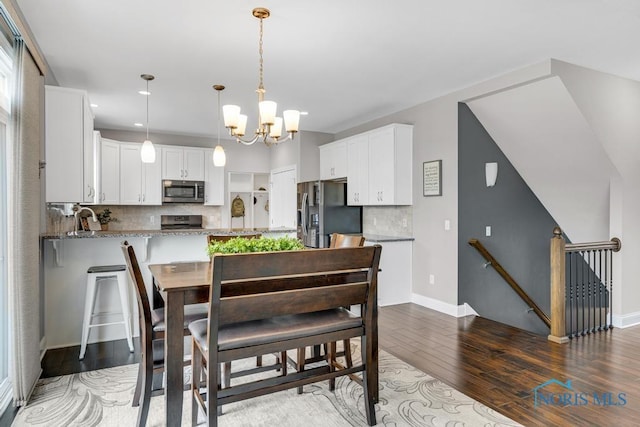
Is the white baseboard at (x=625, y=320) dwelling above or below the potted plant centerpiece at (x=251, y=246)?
below

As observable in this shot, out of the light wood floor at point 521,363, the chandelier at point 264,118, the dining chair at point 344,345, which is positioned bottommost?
the light wood floor at point 521,363

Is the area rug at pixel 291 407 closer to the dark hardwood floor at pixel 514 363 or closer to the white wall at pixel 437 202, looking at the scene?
the dark hardwood floor at pixel 514 363

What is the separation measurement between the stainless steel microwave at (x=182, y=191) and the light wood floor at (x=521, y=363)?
4.12 meters

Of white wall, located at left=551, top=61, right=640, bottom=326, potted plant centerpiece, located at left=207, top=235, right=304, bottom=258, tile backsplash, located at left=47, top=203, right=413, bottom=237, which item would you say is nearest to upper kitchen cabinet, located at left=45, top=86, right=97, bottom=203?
tile backsplash, located at left=47, top=203, right=413, bottom=237

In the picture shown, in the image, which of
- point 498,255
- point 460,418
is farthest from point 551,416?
point 498,255

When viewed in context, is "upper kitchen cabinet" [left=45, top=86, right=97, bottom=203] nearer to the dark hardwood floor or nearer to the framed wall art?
the dark hardwood floor

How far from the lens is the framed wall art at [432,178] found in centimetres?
460

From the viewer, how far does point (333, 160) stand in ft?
20.4

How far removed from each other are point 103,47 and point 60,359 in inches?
103

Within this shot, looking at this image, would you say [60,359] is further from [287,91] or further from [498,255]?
[498,255]

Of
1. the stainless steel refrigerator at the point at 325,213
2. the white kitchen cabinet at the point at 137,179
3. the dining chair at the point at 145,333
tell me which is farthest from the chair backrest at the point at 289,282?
the white kitchen cabinet at the point at 137,179

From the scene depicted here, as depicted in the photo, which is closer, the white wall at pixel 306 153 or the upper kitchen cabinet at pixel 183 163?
the white wall at pixel 306 153

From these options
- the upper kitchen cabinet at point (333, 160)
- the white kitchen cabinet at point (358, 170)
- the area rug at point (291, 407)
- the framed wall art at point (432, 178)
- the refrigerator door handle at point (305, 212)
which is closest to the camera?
the area rug at point (291, 407)

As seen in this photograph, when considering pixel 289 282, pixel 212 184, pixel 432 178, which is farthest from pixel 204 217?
pixel 289 282
